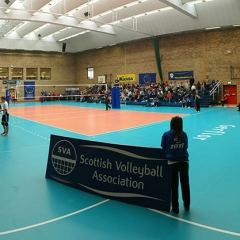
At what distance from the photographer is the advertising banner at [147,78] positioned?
34713 millimetres

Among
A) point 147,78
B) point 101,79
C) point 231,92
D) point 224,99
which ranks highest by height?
point 101,79

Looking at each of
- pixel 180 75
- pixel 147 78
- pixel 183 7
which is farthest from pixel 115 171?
pixel 147 78

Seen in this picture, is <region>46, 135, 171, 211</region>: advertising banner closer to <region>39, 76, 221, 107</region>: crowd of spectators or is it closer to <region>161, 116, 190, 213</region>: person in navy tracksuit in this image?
<region>161, 116, 190, 213</region>: person in navy tracksuit

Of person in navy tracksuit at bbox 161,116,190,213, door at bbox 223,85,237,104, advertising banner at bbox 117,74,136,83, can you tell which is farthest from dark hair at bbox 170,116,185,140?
advertising banner at bbox 117,74,136,83

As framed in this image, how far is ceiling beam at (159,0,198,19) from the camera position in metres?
21.0

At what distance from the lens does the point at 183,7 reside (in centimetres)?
2334

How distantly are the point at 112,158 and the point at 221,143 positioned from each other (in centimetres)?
621

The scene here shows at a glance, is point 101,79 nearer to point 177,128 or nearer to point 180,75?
point 180,75

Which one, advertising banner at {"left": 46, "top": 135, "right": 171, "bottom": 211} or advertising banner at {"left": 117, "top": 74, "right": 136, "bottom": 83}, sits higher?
advertising banner at {"left": 117, "top": 74, "right": 136, "bottom": 83}

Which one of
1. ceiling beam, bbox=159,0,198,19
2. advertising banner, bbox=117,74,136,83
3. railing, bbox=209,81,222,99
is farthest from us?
advertising banner, bbox=117,74,136,83

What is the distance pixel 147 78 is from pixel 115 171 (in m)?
30.9

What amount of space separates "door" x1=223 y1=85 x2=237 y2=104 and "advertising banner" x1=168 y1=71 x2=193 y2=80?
419cm

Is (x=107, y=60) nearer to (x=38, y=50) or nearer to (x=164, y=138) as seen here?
(x=38, y=50)

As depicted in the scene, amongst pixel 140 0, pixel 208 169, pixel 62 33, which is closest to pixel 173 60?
pixel 140 0
